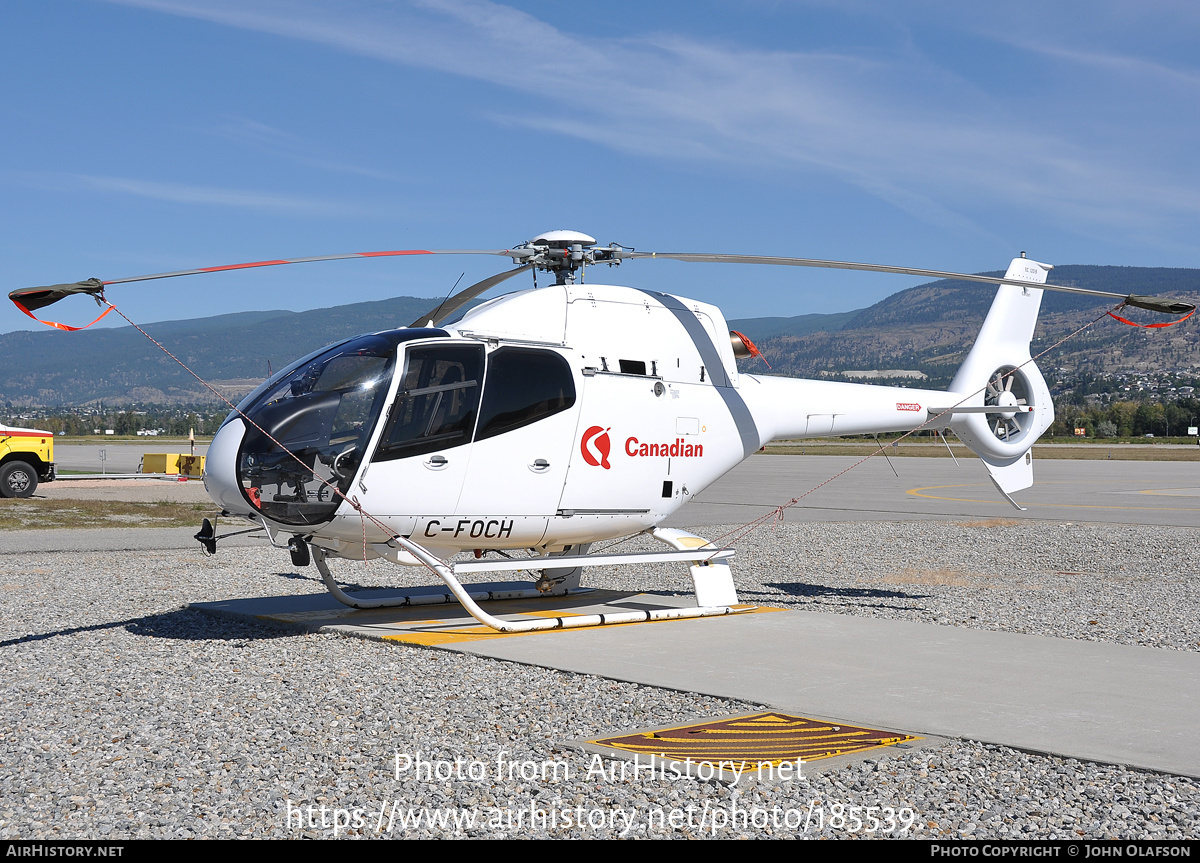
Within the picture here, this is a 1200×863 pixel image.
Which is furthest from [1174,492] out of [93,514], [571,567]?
[93,514]

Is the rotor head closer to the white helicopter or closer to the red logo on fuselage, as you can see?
the white helicopter

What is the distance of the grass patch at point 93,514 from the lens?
804 inches

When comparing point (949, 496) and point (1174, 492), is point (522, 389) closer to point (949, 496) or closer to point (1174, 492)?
point (949, 496)

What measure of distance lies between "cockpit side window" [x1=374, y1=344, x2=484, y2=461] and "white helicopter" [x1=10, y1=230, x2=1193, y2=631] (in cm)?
1

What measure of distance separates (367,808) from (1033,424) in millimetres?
10507

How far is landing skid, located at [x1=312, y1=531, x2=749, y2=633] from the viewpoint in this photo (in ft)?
29.7

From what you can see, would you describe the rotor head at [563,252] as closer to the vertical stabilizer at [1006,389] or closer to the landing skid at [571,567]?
the landing skid at [571,567]

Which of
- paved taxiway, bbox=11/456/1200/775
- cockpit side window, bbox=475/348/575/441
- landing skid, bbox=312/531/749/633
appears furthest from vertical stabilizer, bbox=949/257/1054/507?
cockpit side window, bbox=475/348/575/441

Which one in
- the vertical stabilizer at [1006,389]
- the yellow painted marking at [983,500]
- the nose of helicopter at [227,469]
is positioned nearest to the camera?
the nose of helicopter at [227,469]

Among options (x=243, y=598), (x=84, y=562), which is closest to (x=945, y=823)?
(x=243, y=598)

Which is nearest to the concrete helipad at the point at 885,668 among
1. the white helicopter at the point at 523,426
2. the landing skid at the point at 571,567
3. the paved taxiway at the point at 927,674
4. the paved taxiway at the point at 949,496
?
the paved taxiway at the point at 927,674

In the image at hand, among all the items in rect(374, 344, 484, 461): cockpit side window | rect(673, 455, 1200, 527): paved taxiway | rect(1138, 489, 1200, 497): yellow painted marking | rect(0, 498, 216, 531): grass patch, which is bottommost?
rect(0, 498, 216, 531): grass patch

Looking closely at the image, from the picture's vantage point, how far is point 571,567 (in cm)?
1023

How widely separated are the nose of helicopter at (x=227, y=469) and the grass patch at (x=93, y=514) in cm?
1273
